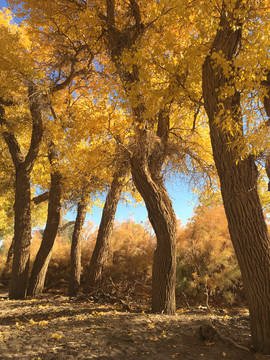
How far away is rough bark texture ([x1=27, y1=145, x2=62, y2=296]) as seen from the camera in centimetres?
829

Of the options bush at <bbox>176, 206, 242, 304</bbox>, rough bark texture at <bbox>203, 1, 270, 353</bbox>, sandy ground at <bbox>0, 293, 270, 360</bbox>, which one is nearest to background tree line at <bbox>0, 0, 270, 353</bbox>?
rough bark texture at <bbox>203, 1, 270, 353</bbox>

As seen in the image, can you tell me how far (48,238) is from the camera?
8.55m

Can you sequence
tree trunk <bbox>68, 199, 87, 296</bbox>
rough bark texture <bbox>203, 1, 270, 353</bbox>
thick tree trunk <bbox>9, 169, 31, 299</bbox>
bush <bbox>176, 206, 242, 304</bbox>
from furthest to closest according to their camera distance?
tree trunk <bbox>68, 199, 87, 296</bbox> < bush <bbox>176, 206, 242, 304</bbox> < thick tree trunk <bbox>9, 169, 31, 299</bbox> < rough bark texture <bbox>203, 1, 270, 353</bbox>

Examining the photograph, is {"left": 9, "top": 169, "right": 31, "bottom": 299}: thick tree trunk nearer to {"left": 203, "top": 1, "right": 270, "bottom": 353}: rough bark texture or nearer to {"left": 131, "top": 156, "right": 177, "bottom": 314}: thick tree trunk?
{"left": 131, "top": 156, "right": 177, "bottom": 314}: thick tree trunk

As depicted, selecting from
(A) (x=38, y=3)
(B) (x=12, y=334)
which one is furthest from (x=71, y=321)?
(A) (x=38, y=3)

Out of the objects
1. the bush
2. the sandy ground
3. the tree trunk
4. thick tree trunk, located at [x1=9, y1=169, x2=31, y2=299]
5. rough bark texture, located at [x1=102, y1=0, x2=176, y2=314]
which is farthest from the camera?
the tree trunk

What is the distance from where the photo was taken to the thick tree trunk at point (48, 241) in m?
8.28

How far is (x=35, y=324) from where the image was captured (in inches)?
182

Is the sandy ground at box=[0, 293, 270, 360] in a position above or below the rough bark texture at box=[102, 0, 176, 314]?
below

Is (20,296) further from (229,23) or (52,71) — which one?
(229,23)

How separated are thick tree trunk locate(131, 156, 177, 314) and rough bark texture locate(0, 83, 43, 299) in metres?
3.74

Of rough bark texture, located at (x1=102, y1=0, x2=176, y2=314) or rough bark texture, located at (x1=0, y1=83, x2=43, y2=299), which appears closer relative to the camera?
rough bark texture, located at (x1=102, y1=0, x2=176, y2=314)

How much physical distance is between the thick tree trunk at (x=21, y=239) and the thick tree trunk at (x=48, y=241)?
0.34 m

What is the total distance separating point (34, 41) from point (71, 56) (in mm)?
1896
